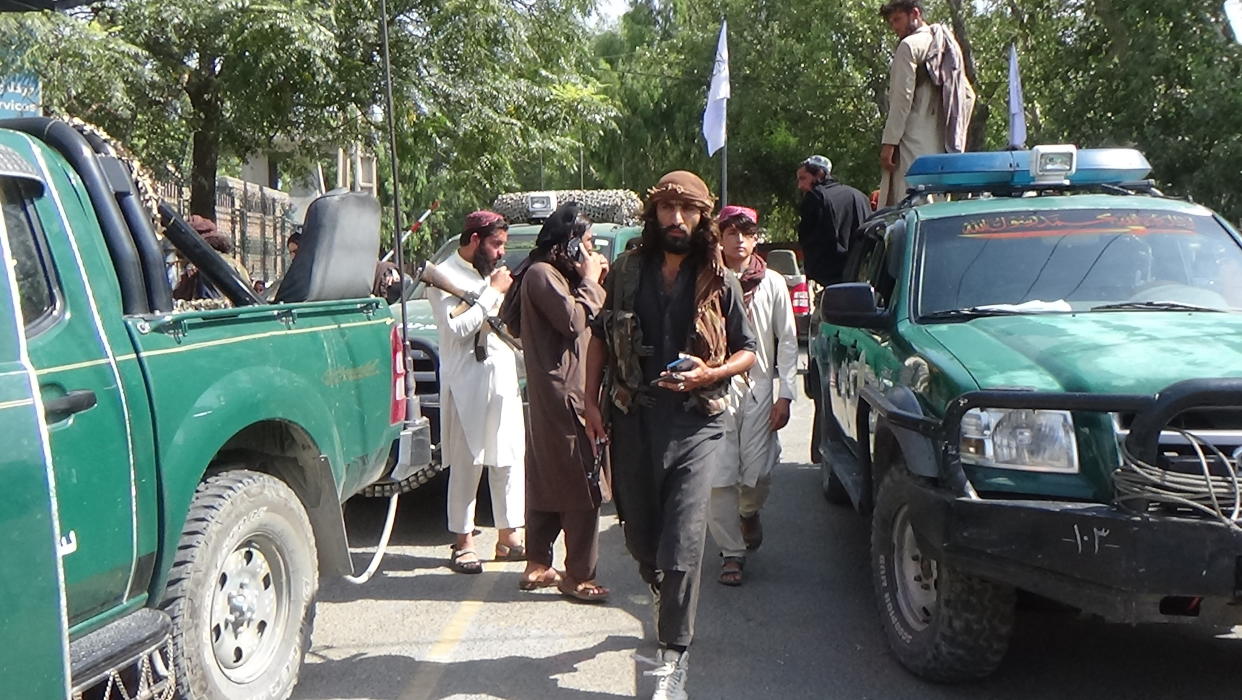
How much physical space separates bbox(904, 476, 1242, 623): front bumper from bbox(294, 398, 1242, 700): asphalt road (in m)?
0.80

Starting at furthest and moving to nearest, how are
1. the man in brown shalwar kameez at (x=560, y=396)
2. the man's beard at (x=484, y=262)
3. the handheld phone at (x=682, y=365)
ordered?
the man's beard at (x=484, y=262), the man in brown shalwar kameez at (x=560, y=396), the handheld phone at (x=682, y=365)

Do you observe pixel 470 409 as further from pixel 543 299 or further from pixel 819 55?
pixel 819 55

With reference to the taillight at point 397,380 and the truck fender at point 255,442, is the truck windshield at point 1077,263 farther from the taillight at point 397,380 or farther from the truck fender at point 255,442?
the truck fender at point 255,442

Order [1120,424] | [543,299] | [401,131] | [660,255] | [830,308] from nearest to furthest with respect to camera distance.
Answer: [1120,424], [660,255], [830,308], [543,299], [401,131]

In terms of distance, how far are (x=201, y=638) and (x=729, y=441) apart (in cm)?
282

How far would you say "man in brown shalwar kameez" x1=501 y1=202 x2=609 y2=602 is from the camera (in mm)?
5707

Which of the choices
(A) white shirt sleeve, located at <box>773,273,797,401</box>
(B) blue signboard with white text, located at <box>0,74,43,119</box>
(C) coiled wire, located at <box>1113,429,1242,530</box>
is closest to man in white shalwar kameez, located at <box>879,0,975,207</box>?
(A) white shirt sleeve, located at <box>773,273,797,401</box>

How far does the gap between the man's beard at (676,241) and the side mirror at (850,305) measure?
2.94ft

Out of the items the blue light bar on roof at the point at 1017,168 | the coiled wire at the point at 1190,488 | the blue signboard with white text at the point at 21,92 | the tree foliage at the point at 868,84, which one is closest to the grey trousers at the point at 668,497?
the coiled wire at the point at 1190,488

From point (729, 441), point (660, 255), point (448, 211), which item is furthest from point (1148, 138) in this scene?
point (448, 211)

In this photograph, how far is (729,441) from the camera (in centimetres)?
593

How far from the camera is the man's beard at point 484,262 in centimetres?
634

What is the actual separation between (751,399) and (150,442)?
317 centimetres

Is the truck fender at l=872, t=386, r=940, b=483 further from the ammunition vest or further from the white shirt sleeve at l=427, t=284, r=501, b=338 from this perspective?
the white shirt sleeve at l=427, t=284, r=501, b=338
